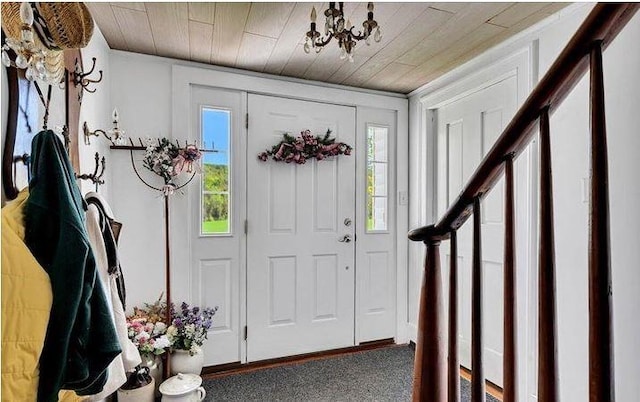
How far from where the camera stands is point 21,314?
2.56 feet

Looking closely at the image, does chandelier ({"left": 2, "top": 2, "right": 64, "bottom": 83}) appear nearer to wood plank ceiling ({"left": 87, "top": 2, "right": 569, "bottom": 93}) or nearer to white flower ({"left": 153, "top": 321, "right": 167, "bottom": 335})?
wood plank ceiling ({"left": 87, "top": 2, "right": 569, "bottom": 93})

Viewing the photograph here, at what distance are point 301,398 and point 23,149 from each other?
1912 millimetres

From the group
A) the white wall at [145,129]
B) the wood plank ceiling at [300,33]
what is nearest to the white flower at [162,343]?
the white wall at [145,129]

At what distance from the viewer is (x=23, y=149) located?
1.03 m

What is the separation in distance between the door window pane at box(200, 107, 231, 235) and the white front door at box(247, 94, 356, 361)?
0.16 metres

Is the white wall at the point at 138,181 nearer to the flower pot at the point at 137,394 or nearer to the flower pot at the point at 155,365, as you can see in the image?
the flower pot at the point at 155,365

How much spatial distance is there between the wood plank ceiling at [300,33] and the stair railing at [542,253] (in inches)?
49.6

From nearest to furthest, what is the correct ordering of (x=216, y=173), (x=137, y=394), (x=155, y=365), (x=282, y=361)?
(x=137, y=394) → (x=155, y=365) → (x=216, y=173) → (x=282, y=361)

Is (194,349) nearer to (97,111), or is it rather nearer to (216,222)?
(216,222)

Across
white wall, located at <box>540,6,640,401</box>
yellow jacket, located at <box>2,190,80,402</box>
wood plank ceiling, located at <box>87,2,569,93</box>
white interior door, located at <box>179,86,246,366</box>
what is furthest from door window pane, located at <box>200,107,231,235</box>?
white wall, located at <box>540,6,640,401</box>

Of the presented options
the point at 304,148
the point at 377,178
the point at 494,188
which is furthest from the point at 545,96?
the point at 377,178

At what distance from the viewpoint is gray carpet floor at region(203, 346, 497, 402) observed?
2209 mm

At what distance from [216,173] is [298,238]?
761 millimetres

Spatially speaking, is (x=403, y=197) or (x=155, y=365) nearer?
(x=155, y=365)
